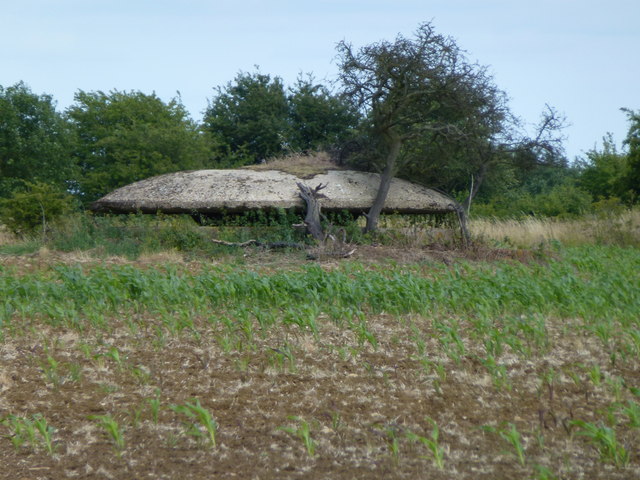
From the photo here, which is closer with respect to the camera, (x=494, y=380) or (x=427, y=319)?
(x=494, y=380)

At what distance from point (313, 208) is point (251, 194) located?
1.29 meters

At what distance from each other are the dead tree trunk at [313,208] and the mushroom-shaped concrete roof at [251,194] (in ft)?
0.67

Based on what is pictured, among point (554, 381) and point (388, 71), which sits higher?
point (388, 71)

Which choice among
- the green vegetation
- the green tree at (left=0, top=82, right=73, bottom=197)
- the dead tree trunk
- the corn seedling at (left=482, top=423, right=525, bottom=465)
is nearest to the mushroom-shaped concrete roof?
the dead tree trunk

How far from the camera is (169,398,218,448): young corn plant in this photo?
3.48m

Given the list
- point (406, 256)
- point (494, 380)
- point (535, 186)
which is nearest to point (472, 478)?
point (494, 380)

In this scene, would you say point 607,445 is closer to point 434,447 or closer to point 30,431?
point 434,447

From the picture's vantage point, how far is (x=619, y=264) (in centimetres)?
1031

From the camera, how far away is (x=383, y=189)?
14.0 m

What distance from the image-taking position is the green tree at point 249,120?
26516 mm

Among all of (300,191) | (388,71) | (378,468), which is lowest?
(378,468)

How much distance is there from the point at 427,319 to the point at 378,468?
3.03 meters

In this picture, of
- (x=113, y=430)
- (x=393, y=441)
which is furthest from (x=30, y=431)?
(x=393, y=441)

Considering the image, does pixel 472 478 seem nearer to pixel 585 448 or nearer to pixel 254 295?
pixel 585 448
